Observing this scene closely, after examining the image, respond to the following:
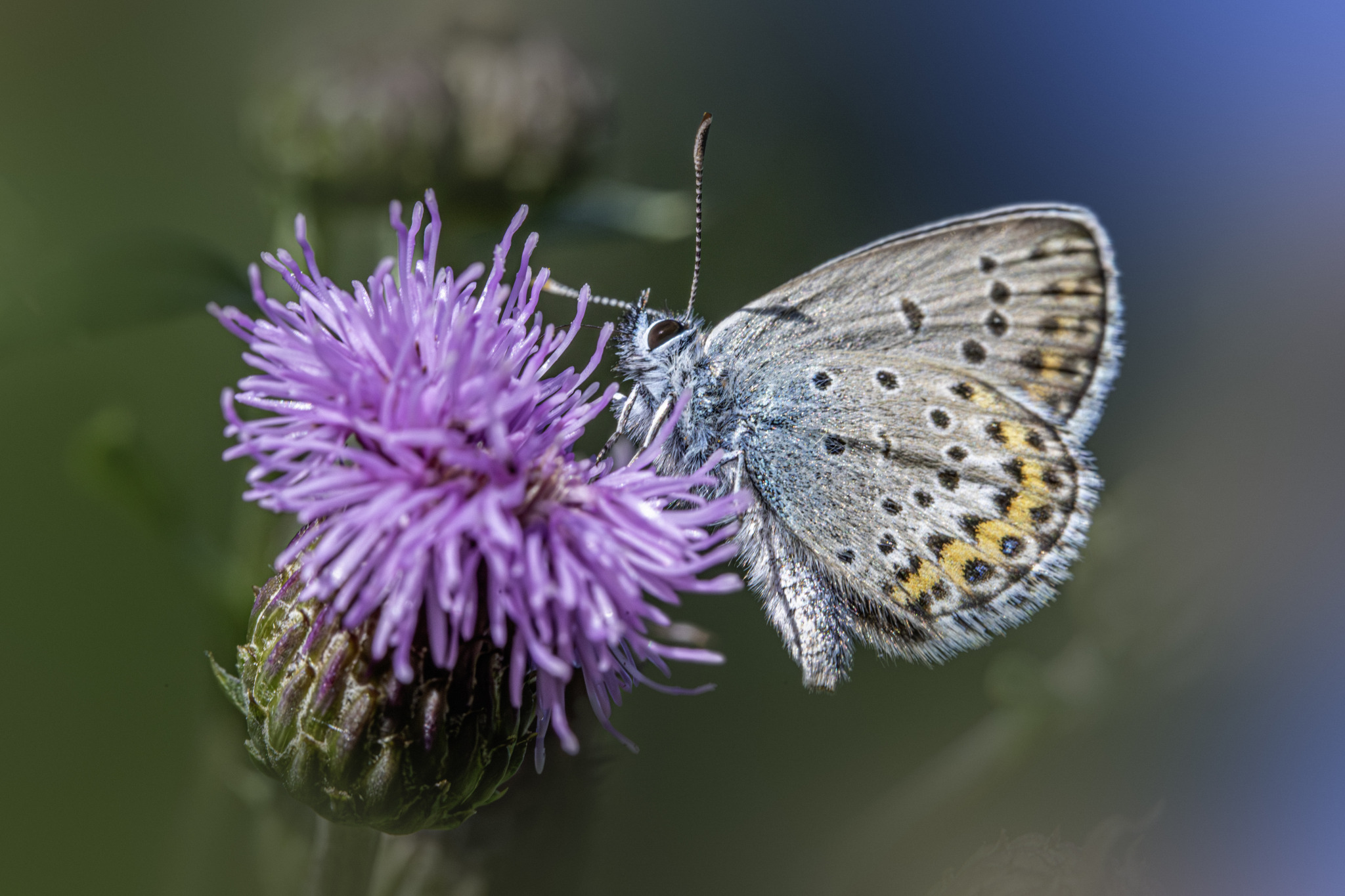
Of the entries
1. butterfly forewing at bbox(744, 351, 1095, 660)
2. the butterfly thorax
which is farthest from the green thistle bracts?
butterfly forewing at bbox(744, 351, 1095, 660)

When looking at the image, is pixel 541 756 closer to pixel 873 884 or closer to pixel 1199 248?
pixel 873 884

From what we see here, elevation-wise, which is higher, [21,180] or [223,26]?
[223,26]

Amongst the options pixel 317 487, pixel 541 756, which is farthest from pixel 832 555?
pixel 317 487

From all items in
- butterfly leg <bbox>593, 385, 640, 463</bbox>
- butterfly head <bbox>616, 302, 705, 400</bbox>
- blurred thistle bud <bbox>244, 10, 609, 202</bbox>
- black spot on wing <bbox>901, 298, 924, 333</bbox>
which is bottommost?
butterfly leg <bbox>593, 385, 640, 463</bbox>

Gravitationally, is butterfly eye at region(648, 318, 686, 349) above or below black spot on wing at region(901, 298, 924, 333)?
below

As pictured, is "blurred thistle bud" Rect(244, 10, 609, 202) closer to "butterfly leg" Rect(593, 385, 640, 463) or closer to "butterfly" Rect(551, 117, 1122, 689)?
"butterfly" Rect(551, 117, 1122, 689)

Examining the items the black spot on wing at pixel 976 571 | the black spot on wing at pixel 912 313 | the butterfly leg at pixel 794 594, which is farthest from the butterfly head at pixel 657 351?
the black spot on wing at pixel 976 571

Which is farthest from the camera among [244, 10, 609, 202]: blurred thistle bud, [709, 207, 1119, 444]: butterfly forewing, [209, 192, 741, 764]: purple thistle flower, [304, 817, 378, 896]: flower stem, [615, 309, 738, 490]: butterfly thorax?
[244, 10, 609, 202]: blurred thistle bud

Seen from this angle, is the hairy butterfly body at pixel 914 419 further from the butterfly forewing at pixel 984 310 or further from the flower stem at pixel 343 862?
the flower stem at pixel 343 862
